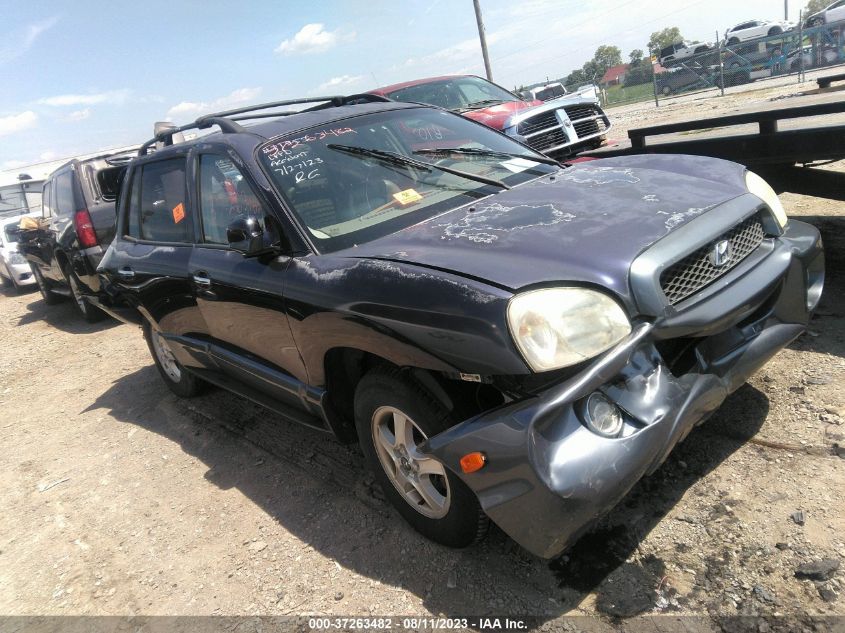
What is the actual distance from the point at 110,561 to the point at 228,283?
153 cm

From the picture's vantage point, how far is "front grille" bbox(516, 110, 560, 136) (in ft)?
25.9

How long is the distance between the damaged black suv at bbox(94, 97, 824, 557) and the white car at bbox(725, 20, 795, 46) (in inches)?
1200

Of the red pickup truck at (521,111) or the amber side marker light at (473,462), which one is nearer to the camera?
the amber side marker light at (473,462)

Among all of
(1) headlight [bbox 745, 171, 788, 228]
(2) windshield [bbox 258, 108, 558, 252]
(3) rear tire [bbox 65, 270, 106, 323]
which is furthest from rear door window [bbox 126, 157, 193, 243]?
(3) rear tire [bbox 65, 270, 106, 323]

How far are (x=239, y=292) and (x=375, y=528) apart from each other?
136 cm

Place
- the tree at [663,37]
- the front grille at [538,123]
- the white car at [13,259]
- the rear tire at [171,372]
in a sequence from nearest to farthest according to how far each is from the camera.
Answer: the rear tire at [171,372], the front grille at [538,123], the white car at [13,259], the tree at [663,37]

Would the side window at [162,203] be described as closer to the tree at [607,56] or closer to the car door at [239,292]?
the car door at [239,292]

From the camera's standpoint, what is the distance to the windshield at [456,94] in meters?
8.54

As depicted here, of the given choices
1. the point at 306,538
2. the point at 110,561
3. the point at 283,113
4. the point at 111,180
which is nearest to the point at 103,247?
the point at 111,180

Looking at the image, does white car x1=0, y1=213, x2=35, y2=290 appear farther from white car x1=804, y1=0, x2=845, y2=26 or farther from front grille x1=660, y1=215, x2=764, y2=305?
white car x1=804, y1=0, x2=845, y2=26

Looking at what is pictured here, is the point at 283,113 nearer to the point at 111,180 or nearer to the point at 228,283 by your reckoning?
the point at 228,283

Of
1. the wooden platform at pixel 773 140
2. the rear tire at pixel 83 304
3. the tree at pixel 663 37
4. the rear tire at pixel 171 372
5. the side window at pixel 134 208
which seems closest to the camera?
the wooden platform at pixel 773 140

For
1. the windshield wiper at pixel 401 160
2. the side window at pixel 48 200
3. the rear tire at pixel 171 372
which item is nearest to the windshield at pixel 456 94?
the rear tire at pixel 171 372

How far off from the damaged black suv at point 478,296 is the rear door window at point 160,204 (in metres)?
0.07
